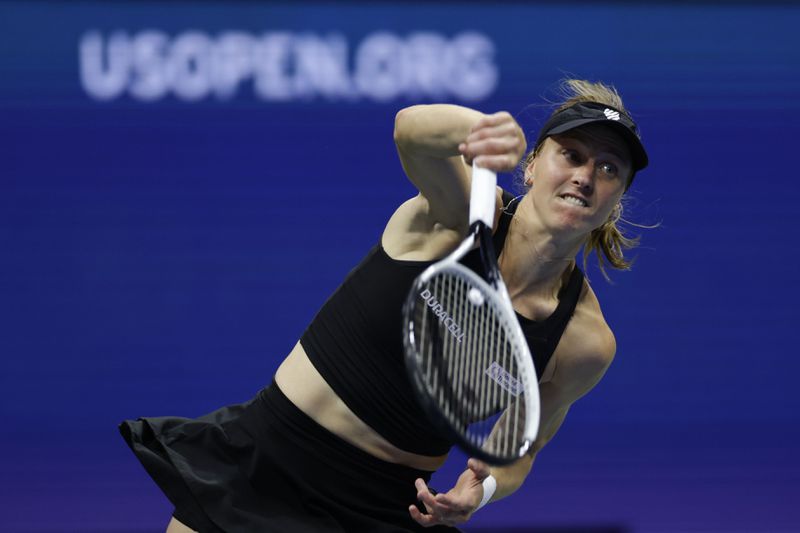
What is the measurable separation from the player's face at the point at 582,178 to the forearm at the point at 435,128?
0.25 meters

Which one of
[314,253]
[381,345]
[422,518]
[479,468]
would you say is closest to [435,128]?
[381,345]

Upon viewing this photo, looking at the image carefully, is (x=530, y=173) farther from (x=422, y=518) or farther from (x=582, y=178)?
(x=422, y=518)

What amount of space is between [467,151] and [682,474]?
2166mm

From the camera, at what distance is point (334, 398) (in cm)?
194

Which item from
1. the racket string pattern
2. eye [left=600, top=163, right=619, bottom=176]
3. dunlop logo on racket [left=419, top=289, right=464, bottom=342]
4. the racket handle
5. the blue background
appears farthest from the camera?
the blue background

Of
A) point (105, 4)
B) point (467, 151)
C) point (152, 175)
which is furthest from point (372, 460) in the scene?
point (105, 4)

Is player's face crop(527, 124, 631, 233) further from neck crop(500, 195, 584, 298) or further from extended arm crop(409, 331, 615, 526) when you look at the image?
extended arm crop(409, 331, 615, 526)

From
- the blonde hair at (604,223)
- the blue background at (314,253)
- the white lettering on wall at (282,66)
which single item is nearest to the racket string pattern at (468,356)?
the blonde hair at (604,223)

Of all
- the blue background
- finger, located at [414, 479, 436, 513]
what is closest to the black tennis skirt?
finger, located at [414, 479, 436, 513]

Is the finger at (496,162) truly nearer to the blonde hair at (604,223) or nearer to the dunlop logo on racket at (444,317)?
the dunlop logo on racket at (444,317)

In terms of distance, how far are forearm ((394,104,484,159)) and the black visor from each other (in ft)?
0.88

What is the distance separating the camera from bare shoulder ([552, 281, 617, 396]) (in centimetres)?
201

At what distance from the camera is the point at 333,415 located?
6.37ft

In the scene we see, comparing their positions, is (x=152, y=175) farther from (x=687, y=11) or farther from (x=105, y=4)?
(x=687, y=11)
